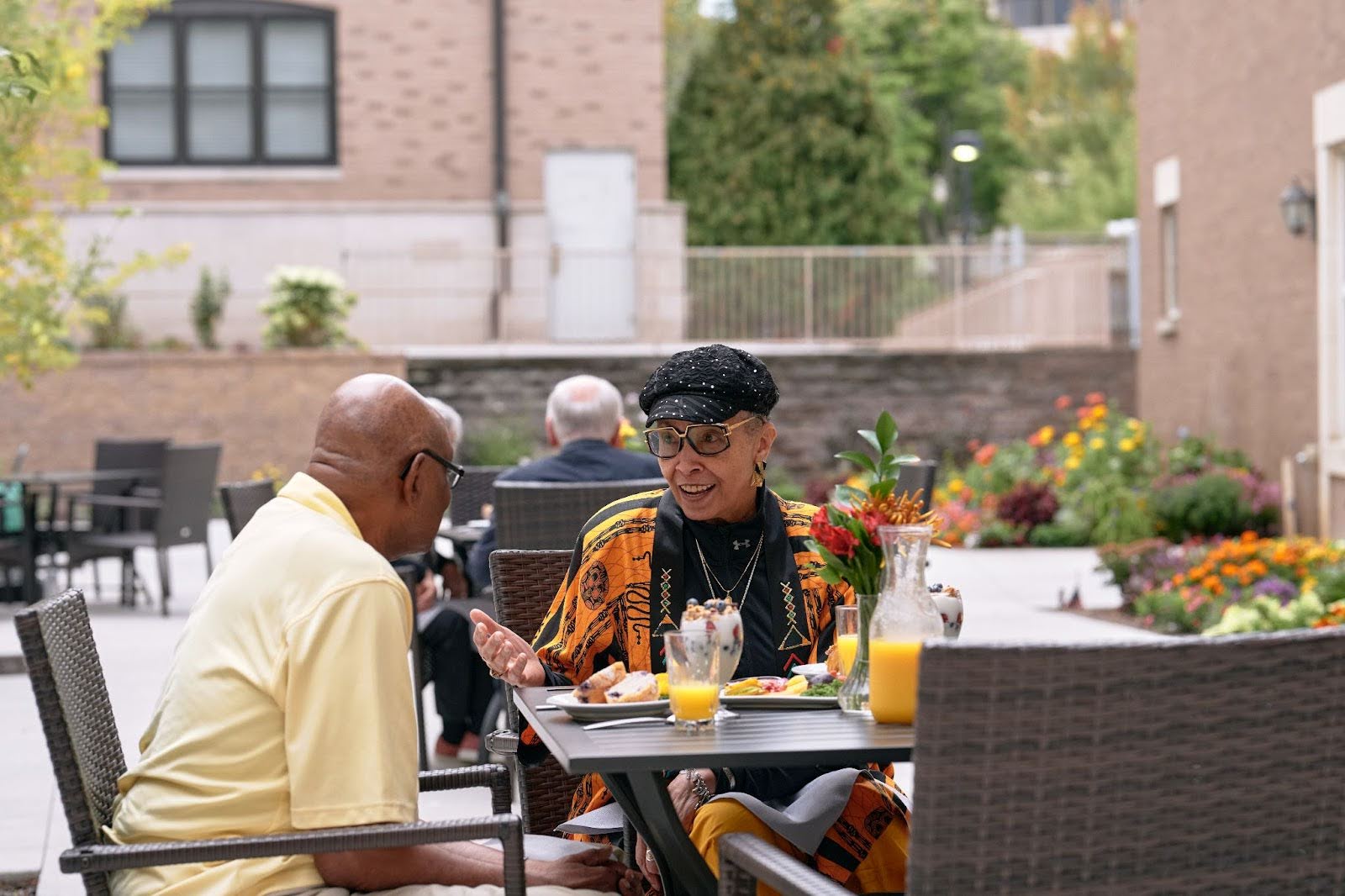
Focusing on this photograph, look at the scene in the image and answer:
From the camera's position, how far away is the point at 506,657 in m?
3.29

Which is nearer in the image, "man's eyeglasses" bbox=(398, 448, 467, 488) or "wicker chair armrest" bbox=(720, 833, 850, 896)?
"wicker chair armrest" bbox=(720, 833, 850, 896)

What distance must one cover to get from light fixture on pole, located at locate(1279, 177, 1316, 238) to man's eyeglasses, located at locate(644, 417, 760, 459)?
9532 mm

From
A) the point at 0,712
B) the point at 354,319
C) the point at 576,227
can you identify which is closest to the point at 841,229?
the point at 576,227

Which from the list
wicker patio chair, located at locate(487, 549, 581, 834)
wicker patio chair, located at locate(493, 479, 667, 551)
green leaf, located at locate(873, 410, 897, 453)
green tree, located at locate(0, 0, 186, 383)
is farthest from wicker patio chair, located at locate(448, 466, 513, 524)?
green leaf, located at locate(873, 410, 897, 453)

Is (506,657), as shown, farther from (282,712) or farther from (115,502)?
(115,502)

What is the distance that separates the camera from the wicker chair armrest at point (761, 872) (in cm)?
237

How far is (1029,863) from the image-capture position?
216 centimetres

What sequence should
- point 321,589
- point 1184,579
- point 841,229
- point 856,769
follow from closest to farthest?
point 321,589 < point 856,769 < point 1184,579 < point 841,229

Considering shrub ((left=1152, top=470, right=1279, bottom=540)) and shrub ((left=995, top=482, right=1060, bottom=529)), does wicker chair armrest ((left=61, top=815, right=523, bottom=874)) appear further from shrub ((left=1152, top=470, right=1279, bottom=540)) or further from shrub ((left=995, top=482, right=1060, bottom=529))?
shrub ((left=995, top=482, right=1060, bottom=529))

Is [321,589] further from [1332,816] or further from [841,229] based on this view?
[841,229]

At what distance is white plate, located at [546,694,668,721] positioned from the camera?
9.46ft

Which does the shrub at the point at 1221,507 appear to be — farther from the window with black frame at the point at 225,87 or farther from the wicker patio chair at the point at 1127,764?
the window with black frame at the point at 225,87

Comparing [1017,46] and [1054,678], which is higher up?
[1017,46]

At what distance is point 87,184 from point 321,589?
9.06 meters
